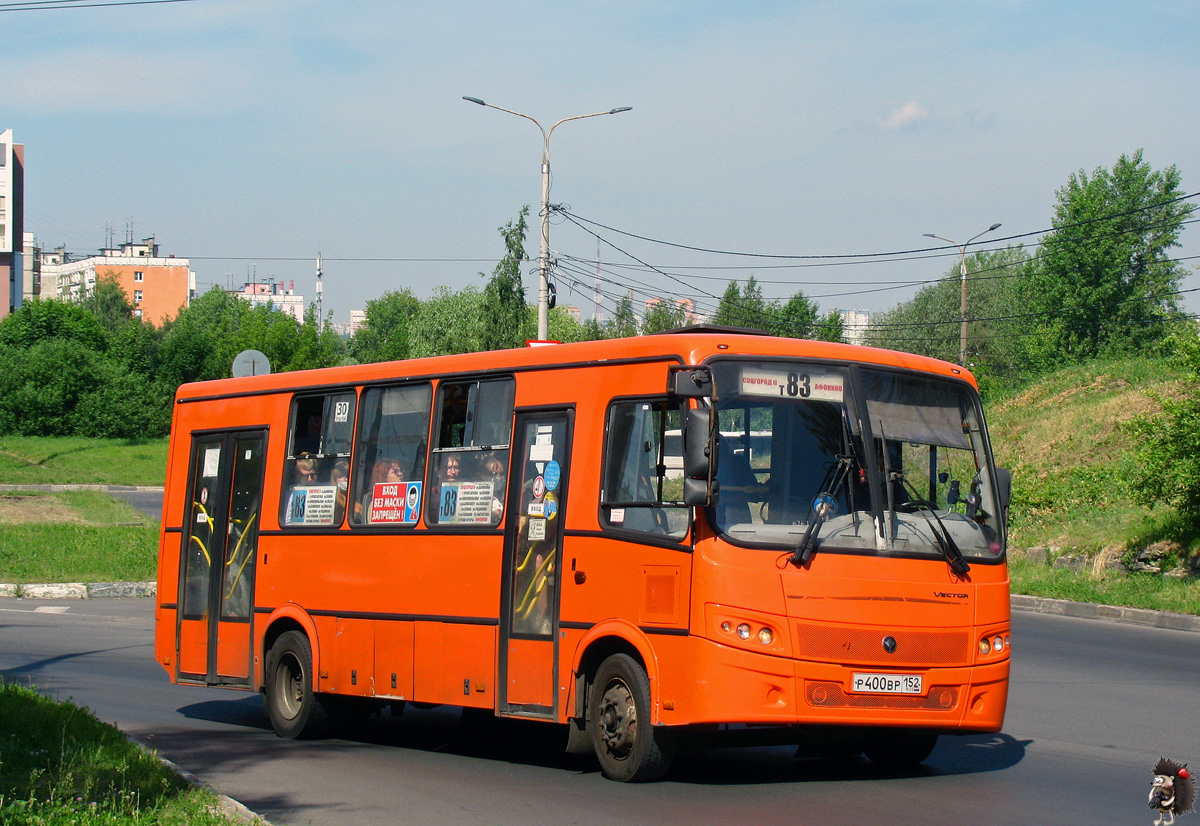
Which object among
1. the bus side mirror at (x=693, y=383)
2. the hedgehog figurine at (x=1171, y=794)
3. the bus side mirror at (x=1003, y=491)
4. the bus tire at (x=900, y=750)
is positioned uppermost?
the bus side mirror at (x=693, y=383)

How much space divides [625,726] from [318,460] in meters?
4.27

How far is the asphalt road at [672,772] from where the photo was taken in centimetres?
723

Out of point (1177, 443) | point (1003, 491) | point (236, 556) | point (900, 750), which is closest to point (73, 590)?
point (236, 556)

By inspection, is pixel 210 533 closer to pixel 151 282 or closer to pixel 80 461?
pixel 80 461

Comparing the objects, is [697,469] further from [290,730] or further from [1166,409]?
[1166,409]

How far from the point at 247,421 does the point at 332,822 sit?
224 inches

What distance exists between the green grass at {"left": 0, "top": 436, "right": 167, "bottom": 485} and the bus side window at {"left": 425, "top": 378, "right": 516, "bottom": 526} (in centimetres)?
4284

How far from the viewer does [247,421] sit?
12.0 metres

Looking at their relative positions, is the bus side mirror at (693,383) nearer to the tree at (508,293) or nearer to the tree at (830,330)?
the tree at (508,293)

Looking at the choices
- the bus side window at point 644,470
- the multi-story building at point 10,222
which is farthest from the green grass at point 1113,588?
the multi-story building at point 10,222

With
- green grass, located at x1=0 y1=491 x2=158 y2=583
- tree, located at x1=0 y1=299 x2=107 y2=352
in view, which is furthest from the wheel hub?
tree, located at x1=0 y1=299 x2=107 y2=352

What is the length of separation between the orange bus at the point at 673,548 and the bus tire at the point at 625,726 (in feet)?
0.05

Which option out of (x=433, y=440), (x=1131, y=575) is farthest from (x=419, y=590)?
(x=1131, y=575)

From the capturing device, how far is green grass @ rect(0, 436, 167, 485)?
1999 inches
